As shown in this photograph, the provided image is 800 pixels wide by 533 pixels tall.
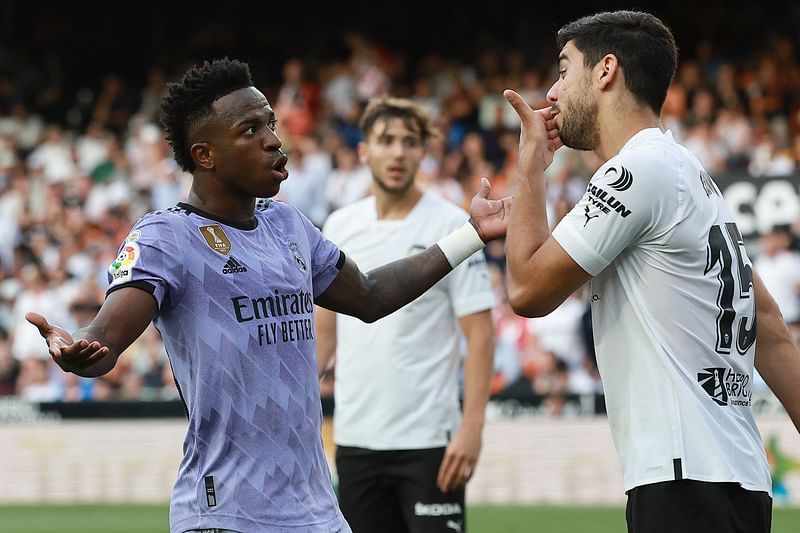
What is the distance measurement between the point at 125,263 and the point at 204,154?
20.9 inches

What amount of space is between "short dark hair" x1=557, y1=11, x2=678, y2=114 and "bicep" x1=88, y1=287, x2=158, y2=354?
5.45 ft

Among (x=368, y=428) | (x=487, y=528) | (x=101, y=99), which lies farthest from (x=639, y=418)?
(x=101, y=99)

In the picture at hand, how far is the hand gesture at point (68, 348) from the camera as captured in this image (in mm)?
3688

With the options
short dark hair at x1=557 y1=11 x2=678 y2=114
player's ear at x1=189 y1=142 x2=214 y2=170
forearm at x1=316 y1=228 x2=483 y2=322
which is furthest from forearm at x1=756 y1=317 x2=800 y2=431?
player's ear at x1=189 y1=142 x2=214 y2=170

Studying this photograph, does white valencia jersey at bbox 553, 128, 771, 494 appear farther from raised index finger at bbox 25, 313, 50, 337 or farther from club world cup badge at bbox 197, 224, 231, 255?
raised index finger at bbox 25, 313, 50, 337

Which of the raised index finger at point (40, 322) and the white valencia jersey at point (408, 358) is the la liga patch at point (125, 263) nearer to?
the raised index finger at point (40, 322)

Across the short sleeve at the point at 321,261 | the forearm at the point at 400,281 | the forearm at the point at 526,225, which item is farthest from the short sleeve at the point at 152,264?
the forearm at the point at 526,225

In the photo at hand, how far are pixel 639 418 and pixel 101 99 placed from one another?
17848mm

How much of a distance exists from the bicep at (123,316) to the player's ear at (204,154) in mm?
570

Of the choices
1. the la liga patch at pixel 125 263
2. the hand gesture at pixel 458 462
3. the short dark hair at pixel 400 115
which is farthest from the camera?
the short dark hair at pixel 400 115

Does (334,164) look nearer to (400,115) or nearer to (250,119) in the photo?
(400,115)

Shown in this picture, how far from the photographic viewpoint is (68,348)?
12.1 feet

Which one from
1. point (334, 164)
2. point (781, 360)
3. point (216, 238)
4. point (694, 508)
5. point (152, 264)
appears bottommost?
point (694, 508)

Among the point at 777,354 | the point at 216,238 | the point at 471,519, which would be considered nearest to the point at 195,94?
the point at 216,238
